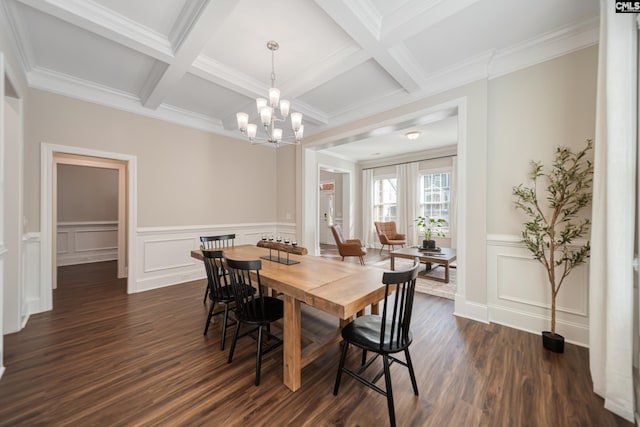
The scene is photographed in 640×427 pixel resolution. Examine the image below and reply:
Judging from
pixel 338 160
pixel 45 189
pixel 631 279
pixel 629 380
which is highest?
pixel 338 160

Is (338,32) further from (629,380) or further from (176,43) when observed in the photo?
(629,380)

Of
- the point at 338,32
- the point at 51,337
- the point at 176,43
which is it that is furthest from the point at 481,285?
the point at 51,337

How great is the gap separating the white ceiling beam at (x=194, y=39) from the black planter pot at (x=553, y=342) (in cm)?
384

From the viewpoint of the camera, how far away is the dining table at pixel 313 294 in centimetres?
141

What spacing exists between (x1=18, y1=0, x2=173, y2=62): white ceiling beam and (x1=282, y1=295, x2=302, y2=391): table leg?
2.73m

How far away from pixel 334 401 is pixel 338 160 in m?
6.39

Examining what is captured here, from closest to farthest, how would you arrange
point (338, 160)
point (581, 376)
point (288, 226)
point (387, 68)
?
point (581, 376) < point (387, 68) < point (288, 226) < point (338, 160)

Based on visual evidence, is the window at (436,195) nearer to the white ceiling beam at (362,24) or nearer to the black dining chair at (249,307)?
the white ceiling beam at (362,24)

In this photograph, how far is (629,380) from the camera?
4.70ft

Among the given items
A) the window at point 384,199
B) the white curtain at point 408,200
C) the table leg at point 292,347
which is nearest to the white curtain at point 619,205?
the table leg at point 292,347

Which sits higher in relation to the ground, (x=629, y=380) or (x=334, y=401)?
(x=629, y=380)

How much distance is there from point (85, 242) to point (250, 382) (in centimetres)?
648

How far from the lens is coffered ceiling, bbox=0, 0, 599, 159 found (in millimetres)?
1948

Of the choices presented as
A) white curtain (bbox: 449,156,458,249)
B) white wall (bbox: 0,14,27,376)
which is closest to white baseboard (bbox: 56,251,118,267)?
white wall (bbox: 0,14,27,376)
